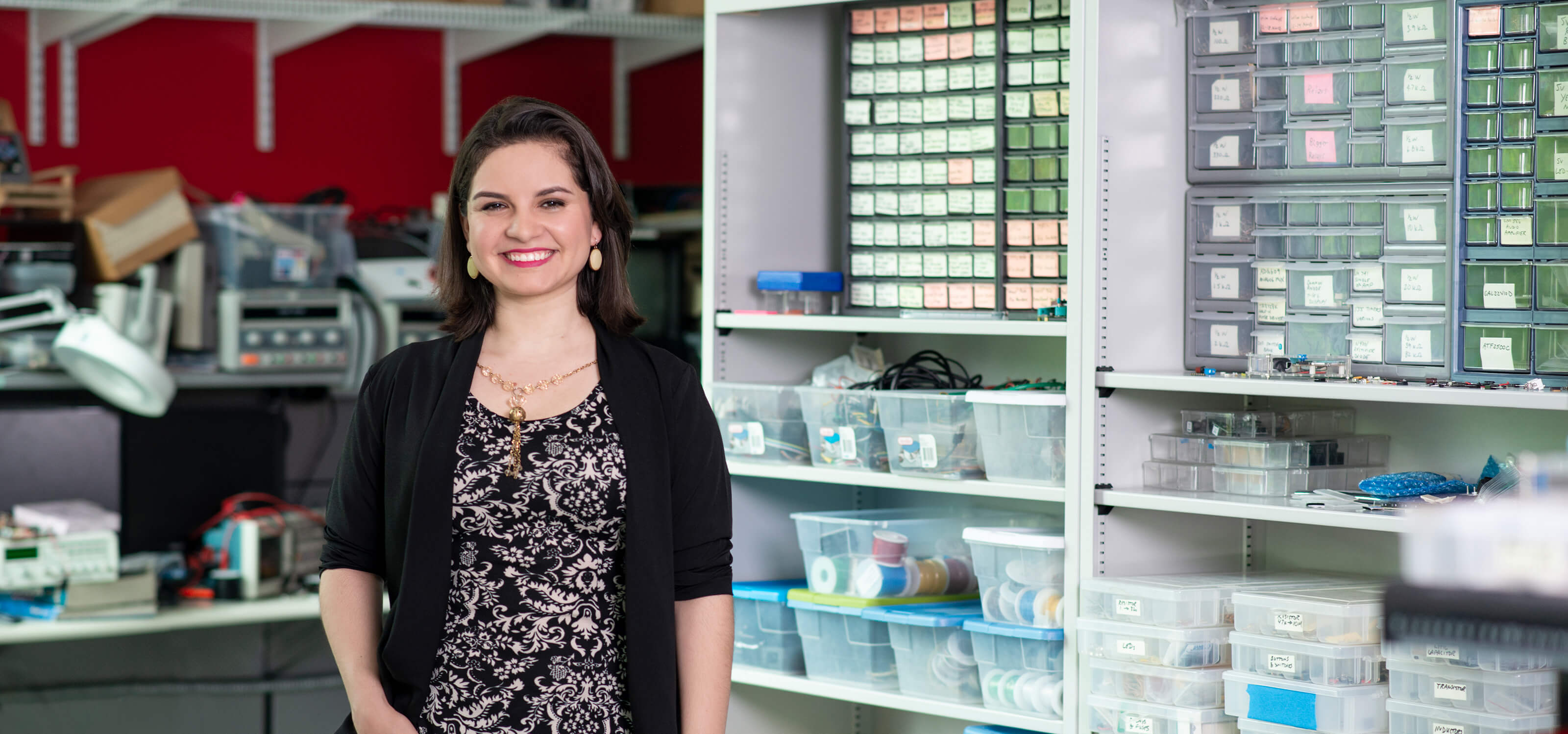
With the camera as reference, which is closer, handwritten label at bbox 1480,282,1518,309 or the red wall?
handwritten label at bbox 1480,282,1518,309

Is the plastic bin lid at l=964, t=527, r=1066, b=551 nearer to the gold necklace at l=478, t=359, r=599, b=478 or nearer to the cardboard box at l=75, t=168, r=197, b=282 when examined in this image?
the gold necklace at l=478, t=359, r=599, b=478

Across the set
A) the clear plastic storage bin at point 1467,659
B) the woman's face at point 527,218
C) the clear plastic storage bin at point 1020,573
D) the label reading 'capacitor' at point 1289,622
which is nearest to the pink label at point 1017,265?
the clear plastic storage bin at point 1020,573

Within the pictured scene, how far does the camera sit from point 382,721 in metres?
1.75

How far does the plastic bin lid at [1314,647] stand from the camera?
2.24 metres

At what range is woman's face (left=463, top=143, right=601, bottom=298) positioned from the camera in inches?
70.4

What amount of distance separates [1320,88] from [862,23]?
36.0 inches

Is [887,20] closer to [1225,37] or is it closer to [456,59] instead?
[1225,37]

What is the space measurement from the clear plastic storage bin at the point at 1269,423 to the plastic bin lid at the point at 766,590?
0.84m

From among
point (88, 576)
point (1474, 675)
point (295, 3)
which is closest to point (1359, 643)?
point (1474, 675)

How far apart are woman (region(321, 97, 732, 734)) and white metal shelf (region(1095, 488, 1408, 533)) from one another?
849mm

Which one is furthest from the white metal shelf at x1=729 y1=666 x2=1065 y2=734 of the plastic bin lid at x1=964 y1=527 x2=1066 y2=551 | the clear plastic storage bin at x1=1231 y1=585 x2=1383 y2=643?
the clear plastic storage bin at x1=1231 y1=585 x2=1383 y2=643

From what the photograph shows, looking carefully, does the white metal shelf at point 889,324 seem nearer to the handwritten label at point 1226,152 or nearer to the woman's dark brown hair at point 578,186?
the handwritten label at point 1226,152

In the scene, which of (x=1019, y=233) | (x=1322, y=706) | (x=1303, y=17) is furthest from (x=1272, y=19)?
(x=1322, y=706)

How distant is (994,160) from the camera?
9.17 ft
